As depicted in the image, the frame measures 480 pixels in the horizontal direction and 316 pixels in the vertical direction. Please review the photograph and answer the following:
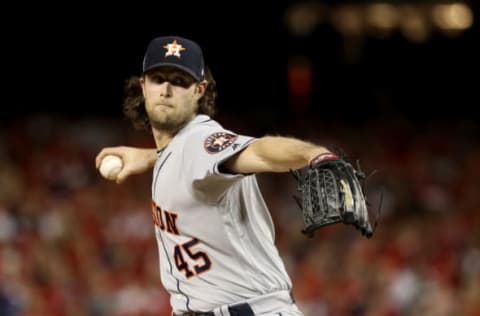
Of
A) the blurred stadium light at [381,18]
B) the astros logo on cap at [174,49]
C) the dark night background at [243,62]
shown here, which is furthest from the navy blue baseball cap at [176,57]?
the blurred stadium light at [381,18]

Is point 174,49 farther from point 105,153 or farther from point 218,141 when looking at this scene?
point 105,153

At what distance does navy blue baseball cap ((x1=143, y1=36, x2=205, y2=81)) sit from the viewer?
2.93 meters

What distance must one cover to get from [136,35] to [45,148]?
255 cm

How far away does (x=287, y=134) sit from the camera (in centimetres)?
985

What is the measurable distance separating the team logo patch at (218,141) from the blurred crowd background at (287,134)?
3536 millimetres

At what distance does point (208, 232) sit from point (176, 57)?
22.4 inches

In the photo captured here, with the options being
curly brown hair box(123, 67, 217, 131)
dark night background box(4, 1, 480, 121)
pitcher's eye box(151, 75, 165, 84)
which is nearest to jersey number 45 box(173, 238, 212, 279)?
pitcher's eye box(151, 75, 165, 84)

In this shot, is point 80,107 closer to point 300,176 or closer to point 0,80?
point 0,80

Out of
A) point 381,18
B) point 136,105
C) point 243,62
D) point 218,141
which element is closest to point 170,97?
point 218,141

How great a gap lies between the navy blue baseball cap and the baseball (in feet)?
2.25

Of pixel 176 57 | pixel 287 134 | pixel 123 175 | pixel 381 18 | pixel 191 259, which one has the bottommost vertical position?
pixel 191 259

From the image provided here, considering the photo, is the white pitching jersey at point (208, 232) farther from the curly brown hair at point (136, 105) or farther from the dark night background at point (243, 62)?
the dark night background at point (243, 62)

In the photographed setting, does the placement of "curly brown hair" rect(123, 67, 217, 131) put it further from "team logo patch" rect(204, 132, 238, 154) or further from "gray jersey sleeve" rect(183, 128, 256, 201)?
"team logo patch" rect(204, 132, 238, 154)

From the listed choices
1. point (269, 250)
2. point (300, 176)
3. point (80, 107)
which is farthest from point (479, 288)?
point (80, 107)
